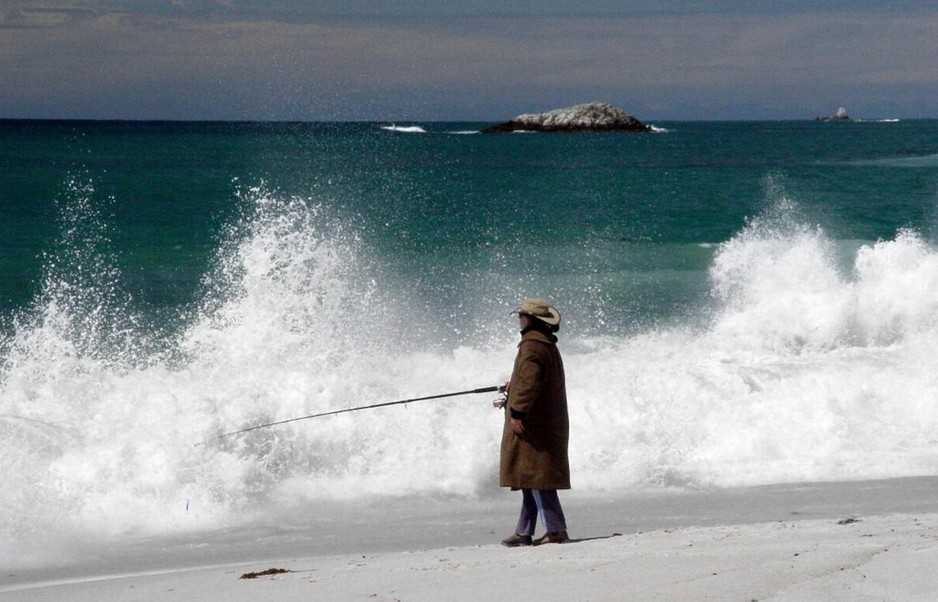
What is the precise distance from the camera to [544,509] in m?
6.69

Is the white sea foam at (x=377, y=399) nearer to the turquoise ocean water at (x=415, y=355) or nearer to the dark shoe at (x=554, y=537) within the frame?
the turquoise ocean water at (x=415, y=355)

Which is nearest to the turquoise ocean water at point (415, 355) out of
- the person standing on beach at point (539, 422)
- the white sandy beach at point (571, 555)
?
the white sandy beach at point (571, 555)

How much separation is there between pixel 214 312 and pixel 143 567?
18.9 ft

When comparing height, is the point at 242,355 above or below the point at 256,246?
below

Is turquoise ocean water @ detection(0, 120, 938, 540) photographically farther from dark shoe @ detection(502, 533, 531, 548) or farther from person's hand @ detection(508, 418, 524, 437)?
person's hand @ detection(508, 418, 524, 437)

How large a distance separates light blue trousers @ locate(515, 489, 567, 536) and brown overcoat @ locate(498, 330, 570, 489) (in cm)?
10

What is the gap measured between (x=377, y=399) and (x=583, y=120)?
346 ft

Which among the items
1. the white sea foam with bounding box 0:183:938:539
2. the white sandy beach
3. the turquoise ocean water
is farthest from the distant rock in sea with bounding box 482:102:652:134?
the white sandy beach

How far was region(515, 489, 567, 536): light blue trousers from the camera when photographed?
6.69m

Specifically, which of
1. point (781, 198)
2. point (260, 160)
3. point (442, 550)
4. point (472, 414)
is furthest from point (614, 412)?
point (260, 160)

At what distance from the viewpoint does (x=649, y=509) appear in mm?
8109

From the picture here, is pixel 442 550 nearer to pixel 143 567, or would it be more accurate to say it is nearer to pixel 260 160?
pixel 143 567

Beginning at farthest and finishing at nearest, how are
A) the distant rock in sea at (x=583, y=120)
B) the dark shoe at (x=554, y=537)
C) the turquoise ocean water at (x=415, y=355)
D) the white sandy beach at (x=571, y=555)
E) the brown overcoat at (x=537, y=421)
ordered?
the distant rock in sea at (x=583, y=120) → the turquoise ocean water at (x=415, y=355) → the dark shoe at (x=554, y=537) → the brown overcoat at (x=537, y=421) → the white sandy beach at (x=571, y=555)

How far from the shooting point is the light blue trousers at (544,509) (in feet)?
21.9
